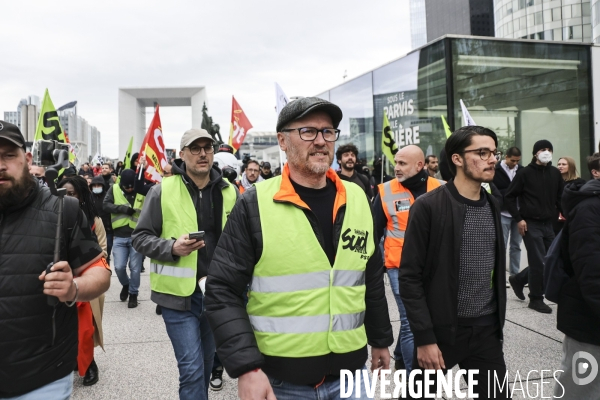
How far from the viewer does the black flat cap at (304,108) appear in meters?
2.19

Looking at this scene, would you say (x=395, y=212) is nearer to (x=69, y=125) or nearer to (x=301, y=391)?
(x=301, y=391)

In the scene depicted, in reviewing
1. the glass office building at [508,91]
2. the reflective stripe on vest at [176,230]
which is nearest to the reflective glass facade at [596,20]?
the glass office building at [508,91]

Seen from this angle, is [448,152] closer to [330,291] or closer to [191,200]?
[330,291]

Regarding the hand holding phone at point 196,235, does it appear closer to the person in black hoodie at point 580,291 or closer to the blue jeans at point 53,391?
the blue jeans at point 53,391

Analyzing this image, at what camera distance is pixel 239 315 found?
2031 mm

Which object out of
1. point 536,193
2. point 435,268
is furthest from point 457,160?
point 536,193

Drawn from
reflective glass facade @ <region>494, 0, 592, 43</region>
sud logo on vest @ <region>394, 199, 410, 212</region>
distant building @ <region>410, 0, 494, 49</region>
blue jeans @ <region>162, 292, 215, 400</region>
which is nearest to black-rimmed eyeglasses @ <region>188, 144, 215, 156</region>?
blue jeans @ <region>162, 292, 215, 400</region>

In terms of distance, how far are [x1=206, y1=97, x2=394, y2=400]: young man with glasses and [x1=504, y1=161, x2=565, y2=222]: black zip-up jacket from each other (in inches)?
210

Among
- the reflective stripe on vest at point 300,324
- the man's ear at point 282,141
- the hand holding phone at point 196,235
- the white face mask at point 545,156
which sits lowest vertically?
the reflective stripe on vest at point 300,324

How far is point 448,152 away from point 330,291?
60.0 inches

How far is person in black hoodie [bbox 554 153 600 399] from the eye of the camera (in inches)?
108

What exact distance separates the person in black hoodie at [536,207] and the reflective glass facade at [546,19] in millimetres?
72357

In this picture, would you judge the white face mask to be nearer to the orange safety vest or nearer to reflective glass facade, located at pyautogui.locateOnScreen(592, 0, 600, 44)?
the orange safety vest

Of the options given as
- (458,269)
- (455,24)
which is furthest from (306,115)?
(455,24)
